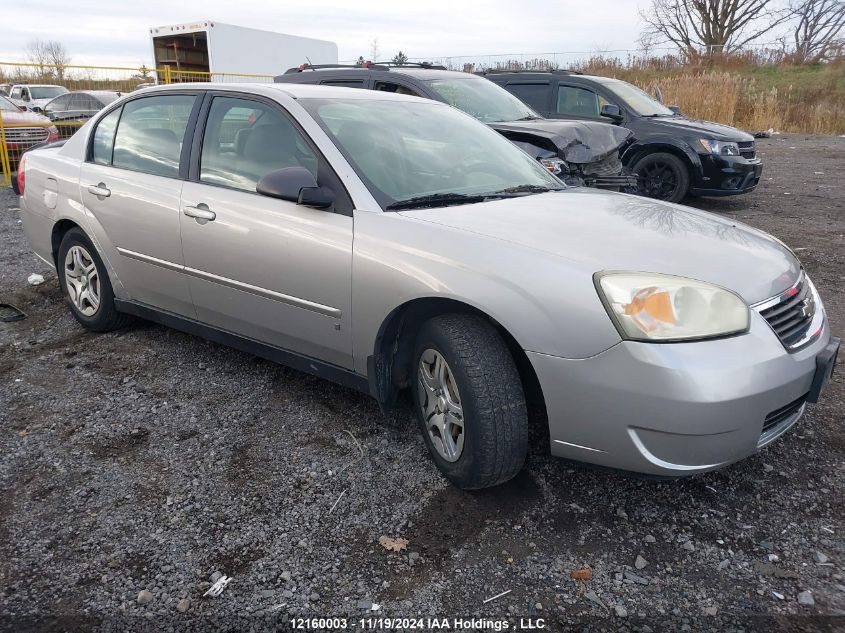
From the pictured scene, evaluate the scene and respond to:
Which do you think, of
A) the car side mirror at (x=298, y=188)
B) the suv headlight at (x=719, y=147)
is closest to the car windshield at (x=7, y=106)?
the suv headlight at (x=719, y=147)

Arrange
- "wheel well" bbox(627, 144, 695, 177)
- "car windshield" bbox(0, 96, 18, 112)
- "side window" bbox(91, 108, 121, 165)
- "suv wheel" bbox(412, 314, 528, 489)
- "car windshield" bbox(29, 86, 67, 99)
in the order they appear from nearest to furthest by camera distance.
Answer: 1. "suv wheel" bbox(412, 314, 528, 489)
2. "side window" bbox(91, 108, 121, 165)
3. "wheel well" bbox(627, 144, 695, 177)
4. "car windshield" bbox(0, 96, 18, 112)
5. "car windshield" bbox(29, 86, 67, 99)

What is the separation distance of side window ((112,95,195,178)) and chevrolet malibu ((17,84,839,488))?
0.7 inches

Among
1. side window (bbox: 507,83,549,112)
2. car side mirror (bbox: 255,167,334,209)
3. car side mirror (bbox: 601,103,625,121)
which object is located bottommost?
car side mirror (bbox: 255,167,334,209)

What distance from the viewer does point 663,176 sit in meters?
9.12

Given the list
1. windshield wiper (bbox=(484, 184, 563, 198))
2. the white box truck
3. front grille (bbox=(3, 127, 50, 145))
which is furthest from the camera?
the white box truck

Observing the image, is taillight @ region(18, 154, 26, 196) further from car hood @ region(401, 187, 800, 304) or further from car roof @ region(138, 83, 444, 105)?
car hood @ region(401, 187, 800, 304)

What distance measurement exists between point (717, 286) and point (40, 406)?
11.1 feet

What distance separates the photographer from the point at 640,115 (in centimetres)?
930

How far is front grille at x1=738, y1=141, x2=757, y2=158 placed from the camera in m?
8.93

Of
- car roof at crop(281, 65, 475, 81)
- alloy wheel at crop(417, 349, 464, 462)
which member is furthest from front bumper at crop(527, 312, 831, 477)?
car roof at crop(281, 65, 475, 81)

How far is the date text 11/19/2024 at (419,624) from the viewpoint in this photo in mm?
2107

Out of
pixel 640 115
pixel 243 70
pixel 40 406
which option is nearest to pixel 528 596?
pixel 40 406

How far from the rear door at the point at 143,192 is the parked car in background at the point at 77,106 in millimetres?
10467

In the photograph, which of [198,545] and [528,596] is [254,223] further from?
[528,596]
